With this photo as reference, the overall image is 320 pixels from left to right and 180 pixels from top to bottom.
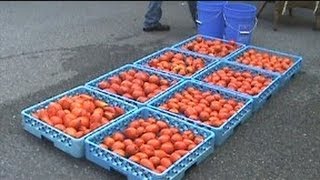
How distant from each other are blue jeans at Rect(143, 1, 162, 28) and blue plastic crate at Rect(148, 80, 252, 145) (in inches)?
77.3

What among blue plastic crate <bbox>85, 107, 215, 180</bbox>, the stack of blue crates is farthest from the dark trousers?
blue plastic crate <bbox>85, 107, 215, 180</bbox>

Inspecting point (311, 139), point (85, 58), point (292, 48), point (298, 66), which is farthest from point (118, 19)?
point (311, 139)

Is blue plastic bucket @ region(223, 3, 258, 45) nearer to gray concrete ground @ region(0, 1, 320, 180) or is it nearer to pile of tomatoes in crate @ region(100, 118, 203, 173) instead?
gray concrete ground @ region(0, 1, 320, 180)

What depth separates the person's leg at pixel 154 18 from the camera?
525cm

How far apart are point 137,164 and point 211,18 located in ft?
9.03

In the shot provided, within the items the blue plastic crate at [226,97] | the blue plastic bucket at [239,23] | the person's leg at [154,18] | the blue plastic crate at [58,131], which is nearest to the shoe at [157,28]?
the person's leg at [154,18]

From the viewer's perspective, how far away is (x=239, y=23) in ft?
15.3

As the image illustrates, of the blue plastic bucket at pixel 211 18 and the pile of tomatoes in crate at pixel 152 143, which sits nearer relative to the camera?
the pile of tomatoes in crate at pixel 152 143

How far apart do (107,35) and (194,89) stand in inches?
83.3

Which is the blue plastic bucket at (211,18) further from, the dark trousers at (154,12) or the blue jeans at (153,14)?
the blue jeans at (153,14)

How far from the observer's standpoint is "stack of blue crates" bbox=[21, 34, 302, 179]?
2562mm

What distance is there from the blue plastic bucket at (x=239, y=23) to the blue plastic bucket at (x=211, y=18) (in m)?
0.09

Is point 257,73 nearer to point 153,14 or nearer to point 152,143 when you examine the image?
point 152,143

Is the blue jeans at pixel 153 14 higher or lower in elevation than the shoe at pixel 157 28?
higher
